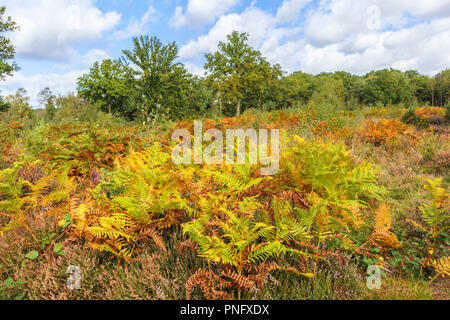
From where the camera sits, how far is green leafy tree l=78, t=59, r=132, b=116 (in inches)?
1492

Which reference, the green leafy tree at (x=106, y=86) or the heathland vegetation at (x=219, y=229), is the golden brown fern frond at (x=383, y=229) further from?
the green leafy tree at (x=106, y=86)

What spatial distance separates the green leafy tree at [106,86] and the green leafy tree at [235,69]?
16063 millimetres

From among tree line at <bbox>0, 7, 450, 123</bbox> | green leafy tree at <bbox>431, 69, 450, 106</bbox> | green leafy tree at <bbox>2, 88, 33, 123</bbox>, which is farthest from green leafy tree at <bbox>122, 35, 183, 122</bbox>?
green leafy tree at <bbox>431, 69, 450, 106</bbox>

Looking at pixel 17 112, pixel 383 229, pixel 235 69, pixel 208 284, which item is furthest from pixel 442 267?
pixel 235 69

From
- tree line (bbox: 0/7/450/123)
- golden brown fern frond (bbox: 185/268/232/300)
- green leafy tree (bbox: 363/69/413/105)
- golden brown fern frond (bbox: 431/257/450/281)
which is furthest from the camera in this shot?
green leafy tree (bbox: 363/69/413/105)

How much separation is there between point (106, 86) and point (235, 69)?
22245mm

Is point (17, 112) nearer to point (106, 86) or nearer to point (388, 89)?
point (106, 86)

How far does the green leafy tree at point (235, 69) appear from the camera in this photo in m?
28.7

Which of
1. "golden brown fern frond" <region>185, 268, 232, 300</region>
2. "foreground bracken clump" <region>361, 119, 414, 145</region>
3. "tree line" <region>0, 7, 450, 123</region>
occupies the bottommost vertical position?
"golden brown fern frond" <region>185, 268, 232, 300</region>

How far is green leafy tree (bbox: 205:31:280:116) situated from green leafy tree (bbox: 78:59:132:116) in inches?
632

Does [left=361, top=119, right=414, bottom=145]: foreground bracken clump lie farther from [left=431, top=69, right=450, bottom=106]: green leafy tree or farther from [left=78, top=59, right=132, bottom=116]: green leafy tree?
[left=431, top=69, right=450, bottom=106]: green leafy tree
